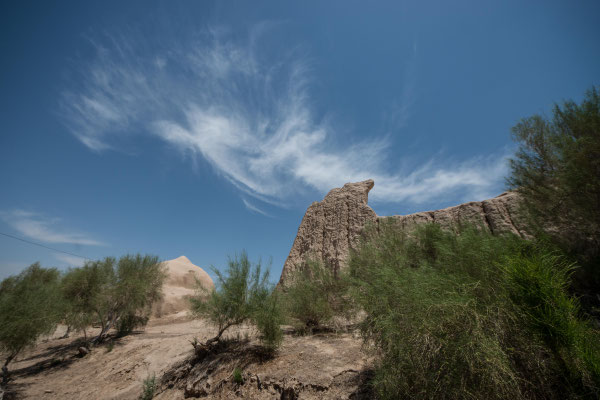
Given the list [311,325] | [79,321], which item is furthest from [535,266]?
[79,321]

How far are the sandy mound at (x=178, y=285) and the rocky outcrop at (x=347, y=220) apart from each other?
7067 millimetres

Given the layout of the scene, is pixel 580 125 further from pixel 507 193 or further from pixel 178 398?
pixel 178 398

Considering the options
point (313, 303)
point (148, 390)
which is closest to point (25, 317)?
point (148, 390)

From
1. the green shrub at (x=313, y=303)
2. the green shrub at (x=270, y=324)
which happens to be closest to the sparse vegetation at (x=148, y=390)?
the green shrub at (x=270, y=324)

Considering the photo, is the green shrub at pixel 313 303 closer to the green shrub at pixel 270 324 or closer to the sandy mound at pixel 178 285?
A: the green shrub at pixel 270 324

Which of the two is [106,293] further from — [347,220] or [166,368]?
[347,220]

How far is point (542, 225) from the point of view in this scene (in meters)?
7.10

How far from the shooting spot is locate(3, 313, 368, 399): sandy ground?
5.73 m

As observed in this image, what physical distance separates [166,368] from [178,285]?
66.6 ft

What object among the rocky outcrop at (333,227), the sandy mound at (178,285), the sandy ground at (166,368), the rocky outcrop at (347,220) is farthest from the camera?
the sandy mound at (178,285)

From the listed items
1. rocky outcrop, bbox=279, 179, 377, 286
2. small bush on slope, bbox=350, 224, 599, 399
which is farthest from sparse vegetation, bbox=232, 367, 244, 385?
rocky outcrop, bbox=279, 179, 377, 286

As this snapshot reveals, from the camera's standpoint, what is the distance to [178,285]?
27.0 meters

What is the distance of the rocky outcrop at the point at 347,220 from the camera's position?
10.7m

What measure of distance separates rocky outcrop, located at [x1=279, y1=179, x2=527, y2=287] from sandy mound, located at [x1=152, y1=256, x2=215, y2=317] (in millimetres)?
7067
